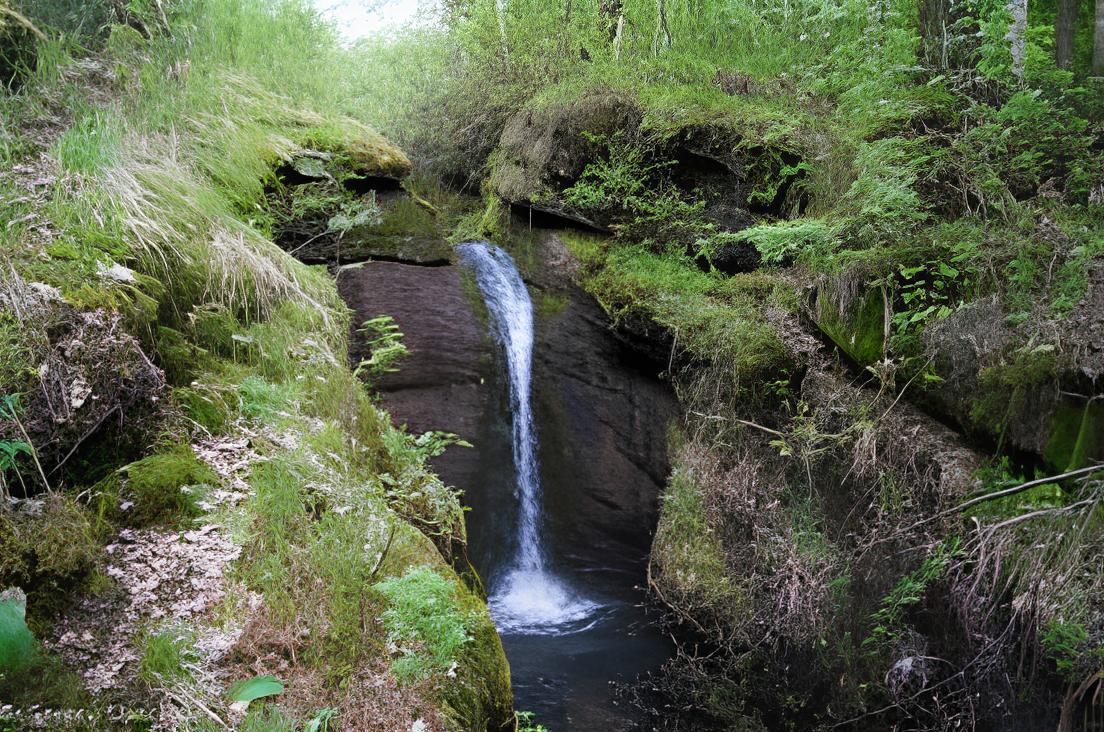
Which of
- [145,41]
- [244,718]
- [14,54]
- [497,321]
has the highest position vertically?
[145,41]

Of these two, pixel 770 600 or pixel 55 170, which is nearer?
pixel 55 170

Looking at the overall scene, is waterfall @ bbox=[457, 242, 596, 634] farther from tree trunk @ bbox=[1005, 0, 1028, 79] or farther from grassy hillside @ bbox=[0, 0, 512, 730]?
tree trunk @ bbox=[1005, 0, 1028, 79]

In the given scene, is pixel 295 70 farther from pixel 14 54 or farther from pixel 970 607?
pixel 970 607

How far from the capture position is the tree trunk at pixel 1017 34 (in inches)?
201

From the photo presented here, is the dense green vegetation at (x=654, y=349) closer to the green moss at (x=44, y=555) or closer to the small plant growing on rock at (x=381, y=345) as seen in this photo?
the green moss at (x=44, y=555)

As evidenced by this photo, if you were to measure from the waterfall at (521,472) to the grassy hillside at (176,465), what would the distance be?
89.0 inches

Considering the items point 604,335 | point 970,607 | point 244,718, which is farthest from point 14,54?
point 970,607

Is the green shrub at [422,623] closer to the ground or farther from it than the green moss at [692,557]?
farther from it

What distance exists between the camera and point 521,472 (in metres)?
6.45

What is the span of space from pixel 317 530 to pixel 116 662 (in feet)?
2.84

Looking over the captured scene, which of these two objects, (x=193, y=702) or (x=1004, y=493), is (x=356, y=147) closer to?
(x=193, y=702)

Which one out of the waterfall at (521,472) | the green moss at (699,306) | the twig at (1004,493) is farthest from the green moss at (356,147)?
the twig at (1004,493)

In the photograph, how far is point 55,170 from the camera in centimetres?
330

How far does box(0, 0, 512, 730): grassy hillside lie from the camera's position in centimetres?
202
